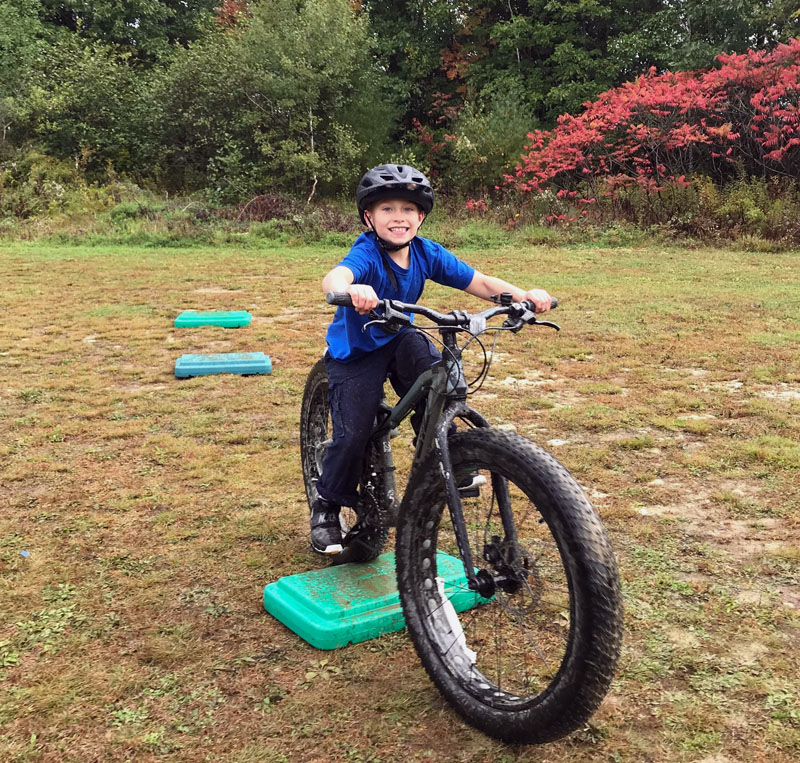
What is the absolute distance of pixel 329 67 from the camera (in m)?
21.7

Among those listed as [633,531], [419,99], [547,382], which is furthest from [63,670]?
[419,99]

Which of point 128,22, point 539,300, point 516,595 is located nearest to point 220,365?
point 539,300

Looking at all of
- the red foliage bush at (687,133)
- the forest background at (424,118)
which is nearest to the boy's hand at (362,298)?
the forest background at (424,118)

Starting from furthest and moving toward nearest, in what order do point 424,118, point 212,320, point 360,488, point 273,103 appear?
1. point 424,118
2. point 273,103
3. point 212,320
4. point 360,488

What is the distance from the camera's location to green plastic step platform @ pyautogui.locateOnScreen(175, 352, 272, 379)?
678 cm

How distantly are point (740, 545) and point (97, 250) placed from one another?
1597cm

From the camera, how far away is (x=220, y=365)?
22.4 feet

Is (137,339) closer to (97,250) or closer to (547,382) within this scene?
(547,382)

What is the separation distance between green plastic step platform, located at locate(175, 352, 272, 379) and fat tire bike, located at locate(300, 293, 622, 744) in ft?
13.7

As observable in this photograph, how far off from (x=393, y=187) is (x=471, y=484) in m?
1.13

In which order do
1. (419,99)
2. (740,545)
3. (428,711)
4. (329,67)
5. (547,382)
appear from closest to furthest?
(428,711) < (740,545) < (547,382) < (329,67) < (419,99)

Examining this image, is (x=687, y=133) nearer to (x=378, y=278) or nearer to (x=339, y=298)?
(x=378, y=278)

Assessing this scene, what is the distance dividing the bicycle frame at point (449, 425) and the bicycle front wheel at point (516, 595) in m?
0.01

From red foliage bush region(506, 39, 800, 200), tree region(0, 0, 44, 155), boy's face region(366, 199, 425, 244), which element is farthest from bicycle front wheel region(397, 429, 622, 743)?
tree region(0, 0, 44, 155)
